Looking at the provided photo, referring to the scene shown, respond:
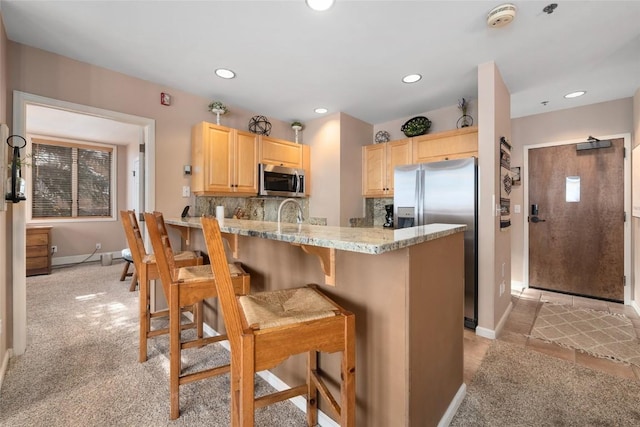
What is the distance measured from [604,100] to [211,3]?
14.6 feet

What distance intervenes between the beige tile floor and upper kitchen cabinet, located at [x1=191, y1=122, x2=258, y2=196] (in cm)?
285

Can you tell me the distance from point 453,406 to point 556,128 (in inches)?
156

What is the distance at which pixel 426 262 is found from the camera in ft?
4.14

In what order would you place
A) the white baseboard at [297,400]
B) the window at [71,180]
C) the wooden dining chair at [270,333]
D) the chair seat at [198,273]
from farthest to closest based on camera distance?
the window at [71,180] → the chair seat at [198,273] → the white baseboard at [297,400] → the wooden dining chair at [270,333]

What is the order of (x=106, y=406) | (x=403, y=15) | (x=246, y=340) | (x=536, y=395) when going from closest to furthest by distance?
(x=246, y=340), (x=106, y=406), (x=536, y=395), (x=403, y=15)

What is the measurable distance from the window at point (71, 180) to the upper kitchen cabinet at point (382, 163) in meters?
5.29

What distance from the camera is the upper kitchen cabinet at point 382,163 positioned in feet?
12.3

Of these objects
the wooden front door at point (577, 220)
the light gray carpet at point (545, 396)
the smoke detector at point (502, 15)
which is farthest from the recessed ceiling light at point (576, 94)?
the light gray carpet at point (545, 396)

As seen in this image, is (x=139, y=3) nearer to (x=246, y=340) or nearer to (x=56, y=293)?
(x=246, y=340)

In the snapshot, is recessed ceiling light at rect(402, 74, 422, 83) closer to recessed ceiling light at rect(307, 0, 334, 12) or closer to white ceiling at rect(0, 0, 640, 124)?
white ceiling at rect(0, 0, 640, 124)

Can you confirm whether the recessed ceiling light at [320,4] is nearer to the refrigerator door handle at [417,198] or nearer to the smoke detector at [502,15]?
the smoke detector at [502,15]

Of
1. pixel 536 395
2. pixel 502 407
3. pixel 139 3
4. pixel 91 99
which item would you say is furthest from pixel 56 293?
pixel 536 395

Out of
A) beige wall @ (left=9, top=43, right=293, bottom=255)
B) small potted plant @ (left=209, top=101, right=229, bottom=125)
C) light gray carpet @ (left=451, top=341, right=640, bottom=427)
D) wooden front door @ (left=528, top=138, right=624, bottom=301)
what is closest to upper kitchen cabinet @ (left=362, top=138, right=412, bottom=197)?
beige wall @ (left=9, top=43, right=293, bottom=255)

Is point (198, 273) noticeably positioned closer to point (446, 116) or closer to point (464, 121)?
point (464, 121)
